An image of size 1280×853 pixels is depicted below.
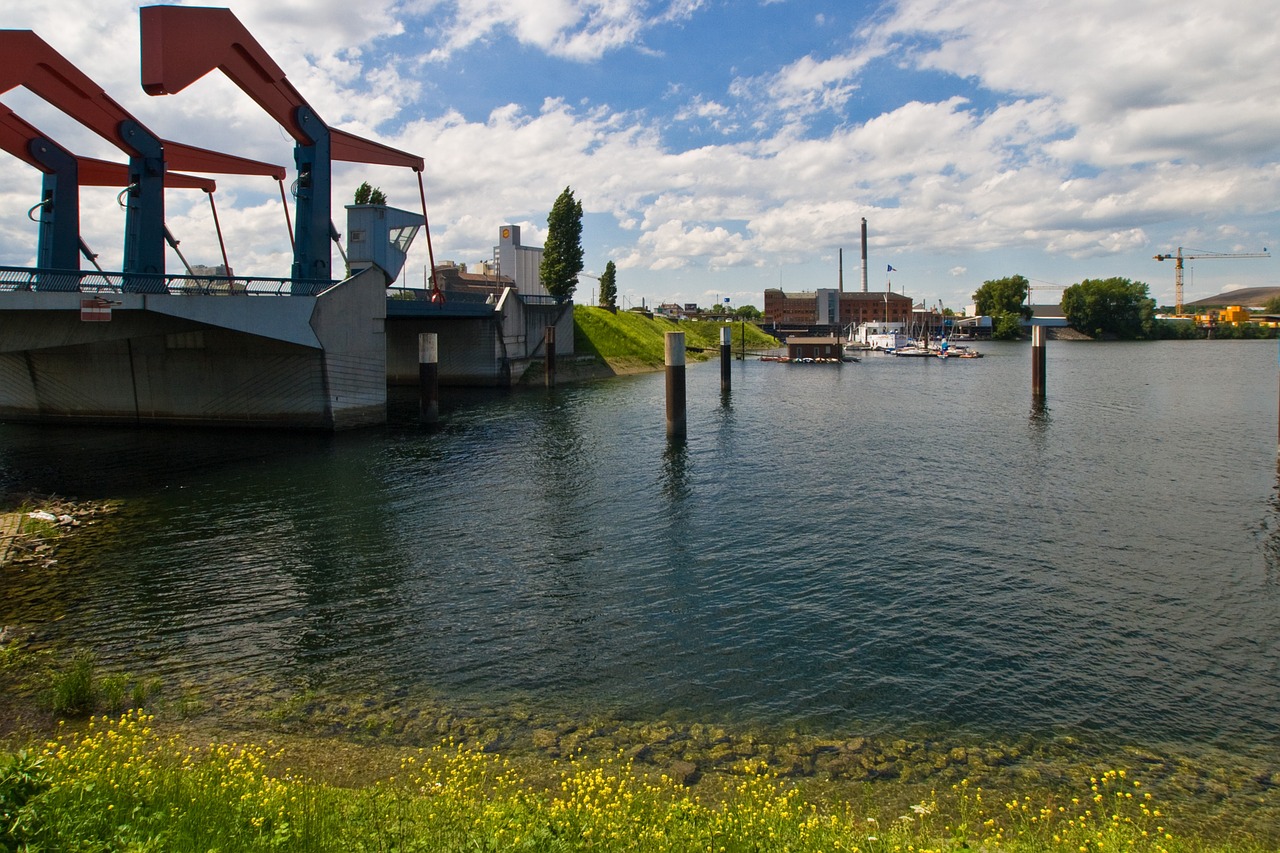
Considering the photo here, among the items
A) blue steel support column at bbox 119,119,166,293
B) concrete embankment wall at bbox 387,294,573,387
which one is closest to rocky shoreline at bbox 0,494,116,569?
blue steel support column at bbox 119,119,166,293

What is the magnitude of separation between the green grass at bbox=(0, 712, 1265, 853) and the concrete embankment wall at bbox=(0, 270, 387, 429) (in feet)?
106

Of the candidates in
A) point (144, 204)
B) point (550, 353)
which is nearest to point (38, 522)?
point (144, 204)

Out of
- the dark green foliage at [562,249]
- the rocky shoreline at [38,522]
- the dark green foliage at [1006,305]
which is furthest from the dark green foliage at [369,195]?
the dark green foliage at [1006,305]

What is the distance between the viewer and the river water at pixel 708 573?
1383 centimetres

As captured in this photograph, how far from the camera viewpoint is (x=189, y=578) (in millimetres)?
19438

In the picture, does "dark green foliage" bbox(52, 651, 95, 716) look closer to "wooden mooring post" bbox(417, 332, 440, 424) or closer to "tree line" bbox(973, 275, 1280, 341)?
"wooden mooring post" bbox(417, 332, 440, 424)

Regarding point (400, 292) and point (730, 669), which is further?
point (400, 292)

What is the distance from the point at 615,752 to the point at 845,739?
344 centimetres

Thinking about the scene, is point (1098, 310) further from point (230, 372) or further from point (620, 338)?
point (230, 372)

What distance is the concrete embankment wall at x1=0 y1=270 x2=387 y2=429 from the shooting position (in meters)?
41.2

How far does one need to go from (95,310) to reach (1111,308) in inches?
7837

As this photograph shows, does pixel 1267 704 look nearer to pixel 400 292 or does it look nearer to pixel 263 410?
pixel 263 410

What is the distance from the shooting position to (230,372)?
1700 inches

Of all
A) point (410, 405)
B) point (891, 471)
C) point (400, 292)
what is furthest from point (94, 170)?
point (891, 471)
